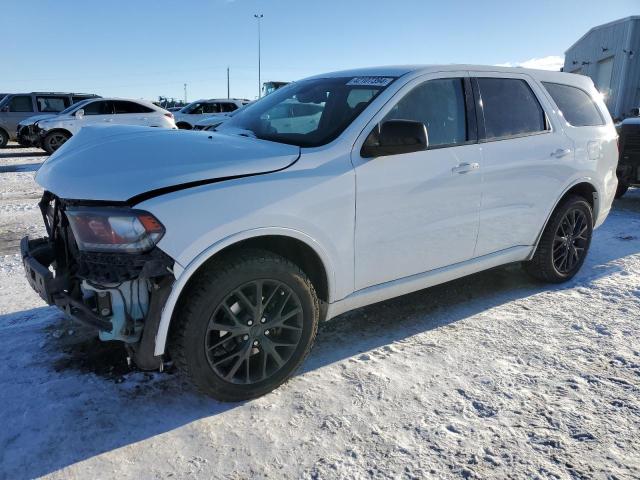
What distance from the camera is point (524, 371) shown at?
3051 mm

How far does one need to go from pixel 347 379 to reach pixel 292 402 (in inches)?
14.9

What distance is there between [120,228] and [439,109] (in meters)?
2.21

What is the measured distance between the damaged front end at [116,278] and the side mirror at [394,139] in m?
1.30

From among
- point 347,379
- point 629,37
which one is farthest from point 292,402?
point 629,37

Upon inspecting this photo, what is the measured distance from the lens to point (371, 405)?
270 centimetres

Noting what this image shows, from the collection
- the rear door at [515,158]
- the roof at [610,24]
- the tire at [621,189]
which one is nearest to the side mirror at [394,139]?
the rear door at [515,158]

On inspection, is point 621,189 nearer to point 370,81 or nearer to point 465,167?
point 465,167

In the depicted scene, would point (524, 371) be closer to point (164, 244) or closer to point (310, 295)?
point (310, 295)

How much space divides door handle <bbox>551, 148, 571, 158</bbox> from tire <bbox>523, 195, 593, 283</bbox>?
432mm

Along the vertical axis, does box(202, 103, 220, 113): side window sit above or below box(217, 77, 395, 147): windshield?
above

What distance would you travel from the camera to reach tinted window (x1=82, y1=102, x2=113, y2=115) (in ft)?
48.2

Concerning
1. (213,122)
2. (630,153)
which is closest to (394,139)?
(630,153)

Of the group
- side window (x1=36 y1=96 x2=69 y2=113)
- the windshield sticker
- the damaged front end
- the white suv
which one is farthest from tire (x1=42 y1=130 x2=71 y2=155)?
the damaged front end

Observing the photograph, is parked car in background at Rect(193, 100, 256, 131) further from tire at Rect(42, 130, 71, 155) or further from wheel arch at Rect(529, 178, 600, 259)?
tire at Rect(42, 130, 71, 155)
